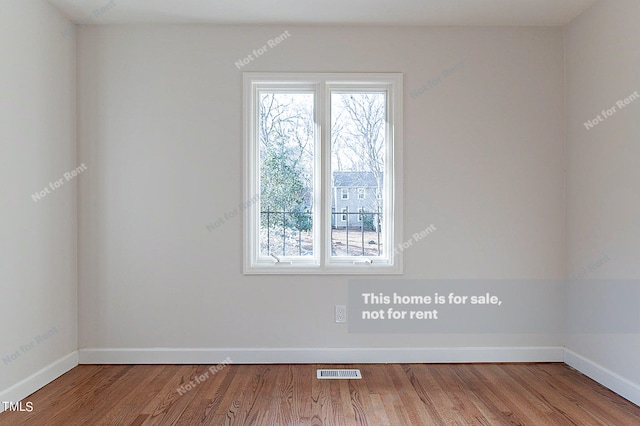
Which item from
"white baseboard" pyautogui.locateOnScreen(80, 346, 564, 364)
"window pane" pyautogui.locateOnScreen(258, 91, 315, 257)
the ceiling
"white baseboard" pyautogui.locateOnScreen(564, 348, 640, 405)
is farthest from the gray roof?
"white baseboard" pyautogui.locateOnScreen(564, 348, 640, 405)

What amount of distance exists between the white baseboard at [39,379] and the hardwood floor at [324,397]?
51 mm

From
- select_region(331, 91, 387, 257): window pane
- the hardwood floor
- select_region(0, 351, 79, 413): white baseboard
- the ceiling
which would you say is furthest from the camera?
select_region(331, 91, 387, 257): window pane

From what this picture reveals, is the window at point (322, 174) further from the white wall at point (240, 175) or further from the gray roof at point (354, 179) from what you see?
the white wall at point (240, 175)

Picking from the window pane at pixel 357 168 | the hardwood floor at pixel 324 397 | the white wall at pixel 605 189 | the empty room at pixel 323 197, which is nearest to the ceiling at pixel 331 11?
the empty room at pixel 323 197

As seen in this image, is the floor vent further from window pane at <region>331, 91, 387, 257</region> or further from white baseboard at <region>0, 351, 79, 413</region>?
white baseboard at <region>0, 351, 79, 413</region>

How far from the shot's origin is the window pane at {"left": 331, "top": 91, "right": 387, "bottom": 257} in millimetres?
3705

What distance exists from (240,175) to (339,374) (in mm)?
1638

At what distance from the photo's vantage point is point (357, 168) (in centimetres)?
371

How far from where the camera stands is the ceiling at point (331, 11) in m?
3.22

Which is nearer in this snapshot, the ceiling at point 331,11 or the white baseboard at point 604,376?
the white baseboard at point 604,376

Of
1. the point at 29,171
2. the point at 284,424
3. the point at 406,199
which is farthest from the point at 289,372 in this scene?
the point at 29,171

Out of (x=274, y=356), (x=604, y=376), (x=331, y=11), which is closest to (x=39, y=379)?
(x=274, y=356)

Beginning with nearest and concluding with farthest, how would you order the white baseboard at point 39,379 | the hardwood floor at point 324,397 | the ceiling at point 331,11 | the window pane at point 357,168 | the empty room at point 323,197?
the hardwood floor at point 324,397
the white baseboard at point 39,379
the ceiling at point 331,11
the empty room at point 323,197
the window pane at point 357,168

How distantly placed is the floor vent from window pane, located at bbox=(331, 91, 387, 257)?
881 millimetres
